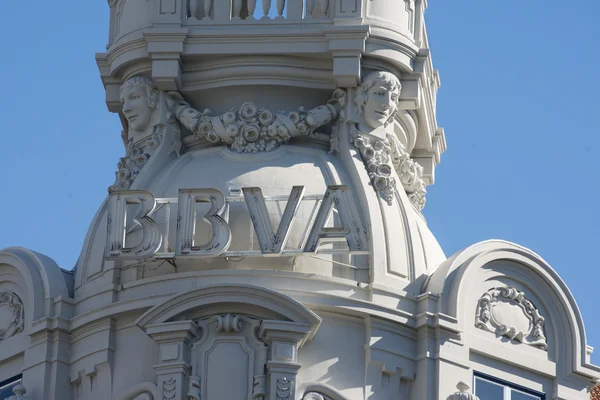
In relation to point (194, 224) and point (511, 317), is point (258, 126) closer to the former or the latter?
point (194, 224)

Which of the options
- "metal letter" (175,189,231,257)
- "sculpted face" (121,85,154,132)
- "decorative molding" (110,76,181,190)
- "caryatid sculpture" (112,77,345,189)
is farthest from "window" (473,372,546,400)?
"sculpted face" (121,85,154,132)

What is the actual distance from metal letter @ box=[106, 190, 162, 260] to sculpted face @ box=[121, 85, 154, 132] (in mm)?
2306

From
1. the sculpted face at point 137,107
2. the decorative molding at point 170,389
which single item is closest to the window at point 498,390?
the decorative molding at point 170,389

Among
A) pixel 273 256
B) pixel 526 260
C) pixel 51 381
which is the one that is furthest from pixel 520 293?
pixel 51 381

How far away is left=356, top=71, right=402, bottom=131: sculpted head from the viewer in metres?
53.3

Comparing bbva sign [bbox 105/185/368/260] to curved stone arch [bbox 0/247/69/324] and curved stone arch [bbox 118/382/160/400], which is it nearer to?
curved stone arch [bbox 0/247/69/324]

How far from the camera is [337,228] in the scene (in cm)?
5122

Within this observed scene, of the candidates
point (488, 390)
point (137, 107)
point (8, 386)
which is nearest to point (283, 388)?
point (488, 390)

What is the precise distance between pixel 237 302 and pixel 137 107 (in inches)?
195

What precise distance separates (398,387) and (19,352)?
22.6 feet

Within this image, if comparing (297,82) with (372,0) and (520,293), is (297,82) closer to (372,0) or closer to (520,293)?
(372,0)

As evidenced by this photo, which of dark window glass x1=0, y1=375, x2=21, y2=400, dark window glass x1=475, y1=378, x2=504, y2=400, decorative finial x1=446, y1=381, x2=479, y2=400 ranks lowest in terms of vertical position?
decorative finial x1=446, y1=381, x2=479, y2=400

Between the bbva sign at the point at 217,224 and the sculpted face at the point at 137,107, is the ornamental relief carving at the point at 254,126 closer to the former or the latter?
the sculpted face at the point at 137,107

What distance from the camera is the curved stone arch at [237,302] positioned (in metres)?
50.7
